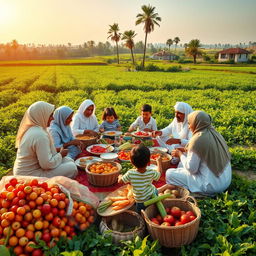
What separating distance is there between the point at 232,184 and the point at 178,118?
6.19ft

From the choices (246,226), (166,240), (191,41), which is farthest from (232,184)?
(191,41)

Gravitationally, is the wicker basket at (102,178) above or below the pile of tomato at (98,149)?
below

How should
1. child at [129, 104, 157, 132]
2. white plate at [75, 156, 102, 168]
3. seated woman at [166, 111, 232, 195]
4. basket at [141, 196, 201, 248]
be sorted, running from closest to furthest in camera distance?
basket at [141, 196, 201, 248], seated woman at [166, 111, 232, 195], white plate at [75, 156, 102, 168], child at [129, 104, 157, 132]

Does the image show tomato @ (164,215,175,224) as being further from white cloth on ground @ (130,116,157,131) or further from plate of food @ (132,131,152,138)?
white cloth on ground @ (130,116,157,131)

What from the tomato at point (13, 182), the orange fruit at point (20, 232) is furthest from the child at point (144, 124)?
the orange fruit at point (20, 232)

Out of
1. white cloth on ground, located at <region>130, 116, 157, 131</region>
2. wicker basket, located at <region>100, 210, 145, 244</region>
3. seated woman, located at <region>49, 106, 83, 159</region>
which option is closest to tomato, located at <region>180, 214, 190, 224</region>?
wicker basket, located at <region>100, 210, 145, 244</region>

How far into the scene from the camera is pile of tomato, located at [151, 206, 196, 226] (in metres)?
3.25

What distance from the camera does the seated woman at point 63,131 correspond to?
5.69m

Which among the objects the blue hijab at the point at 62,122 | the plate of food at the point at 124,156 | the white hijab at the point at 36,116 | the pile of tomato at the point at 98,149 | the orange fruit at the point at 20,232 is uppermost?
the white hijab at the point at 36,116

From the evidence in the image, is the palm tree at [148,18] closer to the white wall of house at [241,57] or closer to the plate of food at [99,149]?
the white wall of house at [241,57]

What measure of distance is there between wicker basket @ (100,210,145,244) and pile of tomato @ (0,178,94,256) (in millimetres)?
250

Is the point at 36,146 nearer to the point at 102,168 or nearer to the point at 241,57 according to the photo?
the point at 102,168

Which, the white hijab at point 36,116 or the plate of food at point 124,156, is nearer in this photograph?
the white hijab at point 36,116

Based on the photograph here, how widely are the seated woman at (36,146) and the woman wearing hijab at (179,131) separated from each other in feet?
8.56
